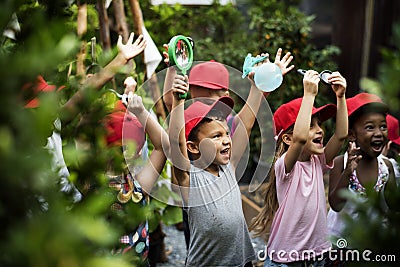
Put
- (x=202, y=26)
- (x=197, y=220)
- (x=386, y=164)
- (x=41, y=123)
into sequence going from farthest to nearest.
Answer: (x=202, y=26) < (x=386, y=164) < (x=197, y=220) < (x=41, y=123)

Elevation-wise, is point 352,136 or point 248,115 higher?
point 248,115

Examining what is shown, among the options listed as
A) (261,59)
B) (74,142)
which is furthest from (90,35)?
(261,59)

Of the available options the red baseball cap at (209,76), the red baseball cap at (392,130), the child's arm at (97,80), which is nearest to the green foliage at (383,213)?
the child's arm at (97,80)

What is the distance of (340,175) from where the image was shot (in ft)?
9.62

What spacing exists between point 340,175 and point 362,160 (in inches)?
7.2

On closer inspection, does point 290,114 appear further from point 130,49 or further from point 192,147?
point 130,49

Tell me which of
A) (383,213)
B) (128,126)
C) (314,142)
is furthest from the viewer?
(314,142)

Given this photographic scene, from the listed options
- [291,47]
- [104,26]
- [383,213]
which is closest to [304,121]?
[383,213]

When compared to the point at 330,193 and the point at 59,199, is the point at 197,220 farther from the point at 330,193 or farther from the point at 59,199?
the point at 59,199

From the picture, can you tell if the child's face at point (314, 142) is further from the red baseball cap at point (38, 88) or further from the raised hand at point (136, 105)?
the red baseball cap at point (38, 88)

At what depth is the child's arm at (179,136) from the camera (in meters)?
2.36

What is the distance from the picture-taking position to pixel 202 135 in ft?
8.61

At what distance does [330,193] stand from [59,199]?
2.19 metres

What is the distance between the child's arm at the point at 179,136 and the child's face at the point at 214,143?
132 millimetres
